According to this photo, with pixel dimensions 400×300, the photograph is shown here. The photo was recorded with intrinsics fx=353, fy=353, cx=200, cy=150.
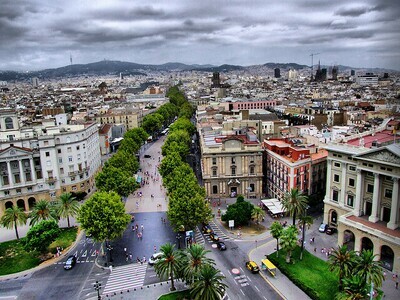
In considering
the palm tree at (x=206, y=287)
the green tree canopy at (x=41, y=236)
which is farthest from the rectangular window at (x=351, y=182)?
the green tree canopy at (x=41, y=236)

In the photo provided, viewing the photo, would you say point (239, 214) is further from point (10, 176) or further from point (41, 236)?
point (10, 176)

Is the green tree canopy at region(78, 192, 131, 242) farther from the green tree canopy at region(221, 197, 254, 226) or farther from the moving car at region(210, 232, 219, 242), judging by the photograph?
the green tree canopy at region(221, 197, 254, 226)

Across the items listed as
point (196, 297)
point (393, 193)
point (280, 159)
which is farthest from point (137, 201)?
point (393, 193)

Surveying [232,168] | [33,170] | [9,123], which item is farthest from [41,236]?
[232,168]

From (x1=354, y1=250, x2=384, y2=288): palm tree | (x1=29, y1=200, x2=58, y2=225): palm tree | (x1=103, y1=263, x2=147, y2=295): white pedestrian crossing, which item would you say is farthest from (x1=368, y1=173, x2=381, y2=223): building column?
(x1=29, y1=200, x2=58, y2=225): palm tree

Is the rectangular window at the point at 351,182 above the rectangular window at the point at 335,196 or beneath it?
above

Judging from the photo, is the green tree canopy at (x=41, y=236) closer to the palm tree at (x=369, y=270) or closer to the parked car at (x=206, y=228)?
the parked car at (x=206, y=228)
